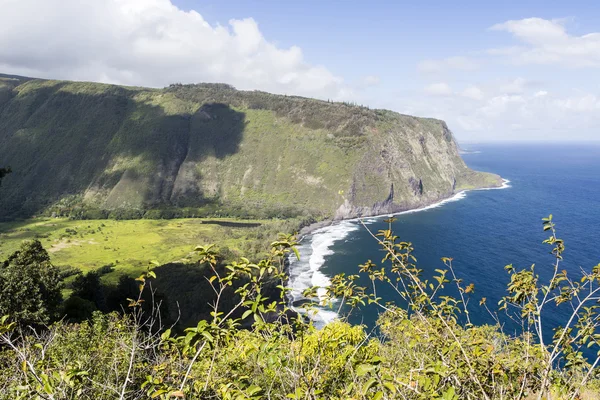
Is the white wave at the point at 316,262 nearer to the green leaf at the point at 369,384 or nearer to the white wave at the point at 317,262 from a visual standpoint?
the white wave at the point at 317,262

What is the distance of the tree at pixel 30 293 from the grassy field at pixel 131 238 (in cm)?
6984

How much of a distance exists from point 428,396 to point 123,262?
135 meters

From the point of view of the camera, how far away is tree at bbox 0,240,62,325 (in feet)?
120

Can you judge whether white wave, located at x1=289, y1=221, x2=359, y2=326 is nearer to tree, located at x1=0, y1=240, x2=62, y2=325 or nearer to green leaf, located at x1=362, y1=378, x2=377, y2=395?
tree, located at x1=0, y1=240, x2=62, y2=325

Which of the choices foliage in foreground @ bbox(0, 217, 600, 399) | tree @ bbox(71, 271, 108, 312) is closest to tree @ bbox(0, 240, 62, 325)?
tree @ bbox(71, 271, 108, 312)

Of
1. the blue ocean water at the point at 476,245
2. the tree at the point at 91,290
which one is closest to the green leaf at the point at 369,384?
the blue ocean water at the point at 476,245

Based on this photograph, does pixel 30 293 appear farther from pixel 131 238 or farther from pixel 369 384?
pixel 131 238

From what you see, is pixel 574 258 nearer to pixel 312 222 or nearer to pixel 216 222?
pixel 312 222

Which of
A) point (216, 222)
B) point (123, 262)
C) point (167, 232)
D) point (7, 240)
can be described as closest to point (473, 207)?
point (216, 222)

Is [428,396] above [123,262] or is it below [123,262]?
above

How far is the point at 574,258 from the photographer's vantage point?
10325cm

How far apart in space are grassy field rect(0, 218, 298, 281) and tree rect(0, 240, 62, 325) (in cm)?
6984


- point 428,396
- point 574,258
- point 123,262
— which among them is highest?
point 428,396

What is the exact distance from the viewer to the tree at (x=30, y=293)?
3653 cm
